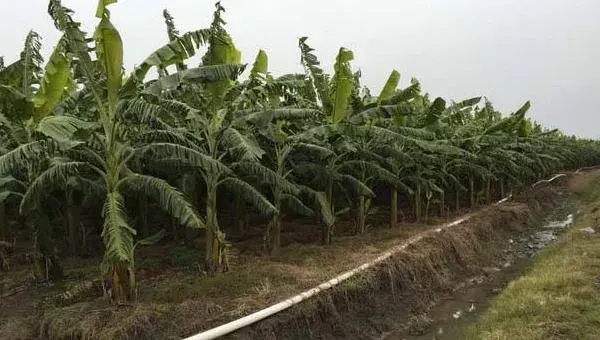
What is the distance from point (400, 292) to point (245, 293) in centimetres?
323

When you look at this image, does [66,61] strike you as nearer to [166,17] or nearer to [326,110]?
[166,17]

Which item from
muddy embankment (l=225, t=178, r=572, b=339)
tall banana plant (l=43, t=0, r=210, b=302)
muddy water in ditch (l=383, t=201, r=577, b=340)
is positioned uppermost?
tall banana plant (l=43, t=0, r=210, b=302)

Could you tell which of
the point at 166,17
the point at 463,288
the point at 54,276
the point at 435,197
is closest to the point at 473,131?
the point at 435,197

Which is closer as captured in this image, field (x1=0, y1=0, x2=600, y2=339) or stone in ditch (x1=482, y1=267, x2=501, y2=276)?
field (x1=0, y1=0, x2=600, y2=339)

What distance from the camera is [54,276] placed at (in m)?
8.59

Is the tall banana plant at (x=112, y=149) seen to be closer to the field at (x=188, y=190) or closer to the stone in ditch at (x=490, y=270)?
the field at (x=188, y=190)

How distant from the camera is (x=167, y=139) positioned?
789 cm

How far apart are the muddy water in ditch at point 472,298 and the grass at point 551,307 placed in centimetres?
65

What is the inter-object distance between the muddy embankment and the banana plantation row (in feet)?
5.33

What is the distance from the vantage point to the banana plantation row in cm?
655

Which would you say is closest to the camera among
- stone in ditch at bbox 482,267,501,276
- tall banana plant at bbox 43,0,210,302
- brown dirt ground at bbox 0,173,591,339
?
tall banana plant at bbox 43,0,210,302

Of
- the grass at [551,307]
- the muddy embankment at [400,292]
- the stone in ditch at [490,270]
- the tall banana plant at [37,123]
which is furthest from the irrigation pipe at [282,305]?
the stone in ditch at [490,270]

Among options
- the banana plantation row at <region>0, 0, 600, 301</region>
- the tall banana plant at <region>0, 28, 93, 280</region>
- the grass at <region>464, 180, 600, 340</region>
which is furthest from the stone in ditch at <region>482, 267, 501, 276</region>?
the tall banana plant at <region>0, 28, 93, 280</region>

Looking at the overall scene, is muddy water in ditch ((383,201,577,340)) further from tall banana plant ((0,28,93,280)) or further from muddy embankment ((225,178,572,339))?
tall banana plant ((0,28,93,280))
